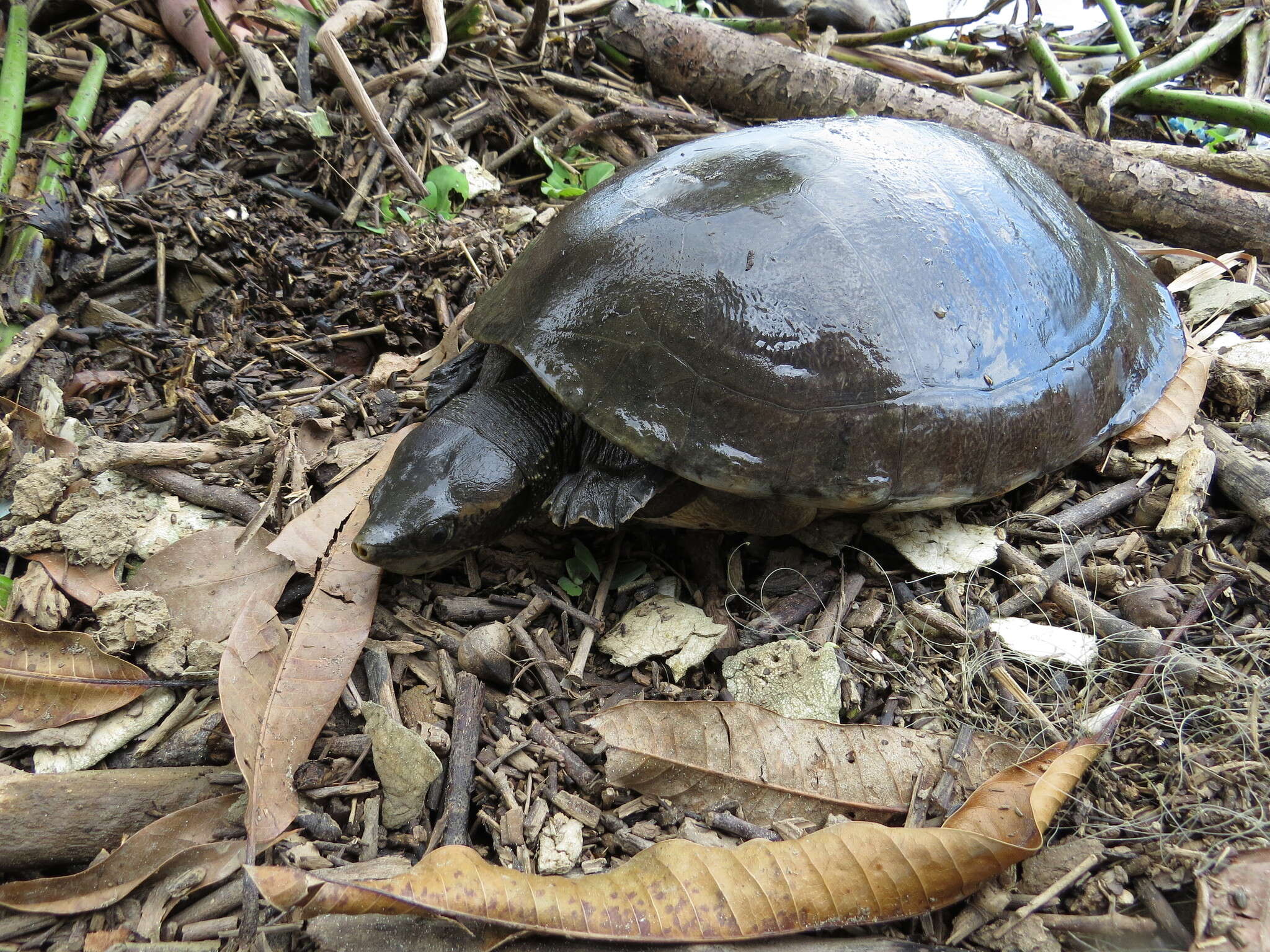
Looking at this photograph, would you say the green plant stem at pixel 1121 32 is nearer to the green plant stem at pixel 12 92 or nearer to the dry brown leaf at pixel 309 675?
the dry brown leaf at pixel 309 675

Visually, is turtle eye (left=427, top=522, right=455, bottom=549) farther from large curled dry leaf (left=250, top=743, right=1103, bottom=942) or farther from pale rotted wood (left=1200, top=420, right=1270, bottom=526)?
pale rotted wood (left=1200, top=420, right=1270, bottom=526)

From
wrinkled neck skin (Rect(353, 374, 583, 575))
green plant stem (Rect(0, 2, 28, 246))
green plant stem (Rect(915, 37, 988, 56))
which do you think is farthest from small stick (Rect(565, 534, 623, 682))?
green plant stem (Rect(915, 37, 988, 56))

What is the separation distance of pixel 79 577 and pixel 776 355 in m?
2.16

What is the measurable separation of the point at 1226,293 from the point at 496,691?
3599 millimetres

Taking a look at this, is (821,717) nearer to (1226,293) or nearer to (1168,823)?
(1168,823)

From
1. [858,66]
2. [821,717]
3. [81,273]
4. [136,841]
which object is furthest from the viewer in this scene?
[858,66]

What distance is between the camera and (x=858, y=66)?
505 centimetres

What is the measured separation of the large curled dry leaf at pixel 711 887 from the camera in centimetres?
160

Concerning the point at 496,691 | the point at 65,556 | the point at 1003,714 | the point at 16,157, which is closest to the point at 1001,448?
the point at 1003,714

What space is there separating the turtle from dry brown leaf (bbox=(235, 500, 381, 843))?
0.18 meters

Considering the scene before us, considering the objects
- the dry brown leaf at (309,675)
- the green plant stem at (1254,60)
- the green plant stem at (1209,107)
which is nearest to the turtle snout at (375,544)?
the dry brown leaf at (309,675)

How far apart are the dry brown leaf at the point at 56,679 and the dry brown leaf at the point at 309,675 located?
354 mm

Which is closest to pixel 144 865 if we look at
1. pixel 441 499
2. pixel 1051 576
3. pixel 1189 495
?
pixel 441 499

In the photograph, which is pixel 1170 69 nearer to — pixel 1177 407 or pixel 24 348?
pixel 1177 407
